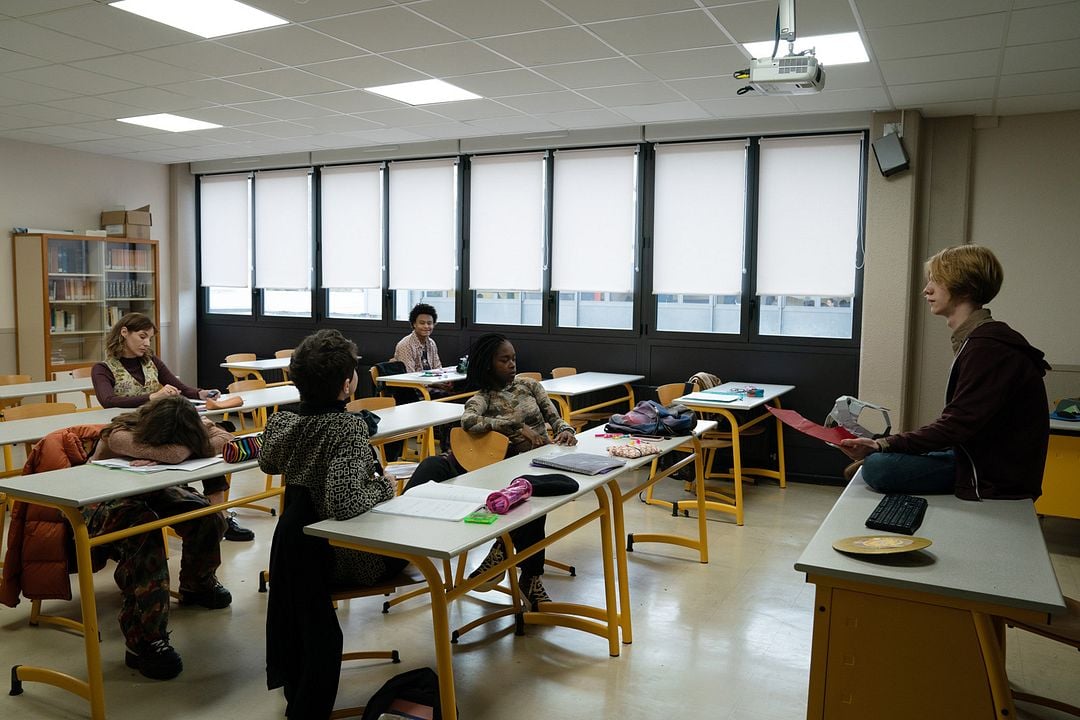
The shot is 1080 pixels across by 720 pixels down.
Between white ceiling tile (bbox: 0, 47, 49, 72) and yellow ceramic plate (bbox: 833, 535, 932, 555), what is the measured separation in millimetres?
5456

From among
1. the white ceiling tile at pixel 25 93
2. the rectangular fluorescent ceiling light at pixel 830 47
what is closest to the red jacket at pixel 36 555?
the white ceiling tile at pixel 25 93

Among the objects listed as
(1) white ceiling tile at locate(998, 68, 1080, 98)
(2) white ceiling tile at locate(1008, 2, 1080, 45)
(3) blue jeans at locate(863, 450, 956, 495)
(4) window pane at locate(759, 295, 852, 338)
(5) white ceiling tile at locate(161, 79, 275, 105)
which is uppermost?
(5) white ceiling tile at locate(161, 79, 275, 105)

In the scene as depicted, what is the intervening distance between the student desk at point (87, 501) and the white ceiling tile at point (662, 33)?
2.92 m

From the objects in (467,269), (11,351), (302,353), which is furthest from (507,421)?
(11,351)

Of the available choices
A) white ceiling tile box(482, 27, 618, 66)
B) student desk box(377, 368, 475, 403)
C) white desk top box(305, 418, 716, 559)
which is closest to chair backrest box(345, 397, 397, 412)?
student desk box(377, 368, 475, 403)

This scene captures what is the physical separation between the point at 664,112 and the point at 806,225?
148 cm

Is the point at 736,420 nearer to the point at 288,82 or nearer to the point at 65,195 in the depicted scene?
the point at 288,82

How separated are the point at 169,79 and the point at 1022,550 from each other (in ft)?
18.6

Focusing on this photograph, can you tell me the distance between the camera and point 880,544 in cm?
205

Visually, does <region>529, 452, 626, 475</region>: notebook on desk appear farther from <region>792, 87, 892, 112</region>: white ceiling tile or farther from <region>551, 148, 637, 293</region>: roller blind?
<region>551, 148, 637, 293</region>: roller blind

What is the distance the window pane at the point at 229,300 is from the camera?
966cm

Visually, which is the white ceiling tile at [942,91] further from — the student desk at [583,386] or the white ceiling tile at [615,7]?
the student desk at [583,386]

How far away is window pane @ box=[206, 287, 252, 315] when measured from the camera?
31.7 feet

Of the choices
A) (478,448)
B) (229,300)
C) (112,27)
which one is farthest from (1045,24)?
(229,300)
